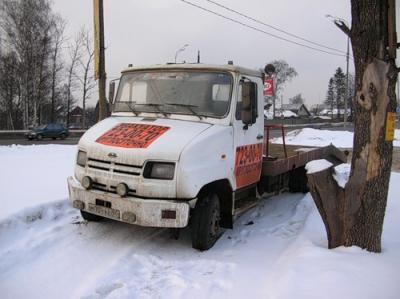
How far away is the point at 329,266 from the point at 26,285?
10.4ft

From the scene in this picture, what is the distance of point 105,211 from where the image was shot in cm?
525

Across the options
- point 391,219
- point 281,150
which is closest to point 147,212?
point 391,219

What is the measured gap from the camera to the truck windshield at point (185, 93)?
19.2ft

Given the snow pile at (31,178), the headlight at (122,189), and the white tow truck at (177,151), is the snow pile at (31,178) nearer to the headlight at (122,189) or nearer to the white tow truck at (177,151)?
the white tow truck at (177,151)

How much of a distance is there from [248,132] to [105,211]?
8.01 feet

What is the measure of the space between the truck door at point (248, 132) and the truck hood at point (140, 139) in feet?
2.01

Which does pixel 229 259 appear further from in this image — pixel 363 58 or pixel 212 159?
pixel 363 58

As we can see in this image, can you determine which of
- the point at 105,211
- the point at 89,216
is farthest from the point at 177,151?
the point at 89,216

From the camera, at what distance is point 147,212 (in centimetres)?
498

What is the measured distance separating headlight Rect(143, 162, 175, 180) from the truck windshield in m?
1.08

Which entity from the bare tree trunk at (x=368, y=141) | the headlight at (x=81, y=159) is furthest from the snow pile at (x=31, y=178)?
the bare tree trunk at (x=368, y=141)

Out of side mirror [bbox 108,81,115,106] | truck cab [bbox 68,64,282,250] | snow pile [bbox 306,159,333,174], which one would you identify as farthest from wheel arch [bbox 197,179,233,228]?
side mirror [bbox 108,81,115,106]

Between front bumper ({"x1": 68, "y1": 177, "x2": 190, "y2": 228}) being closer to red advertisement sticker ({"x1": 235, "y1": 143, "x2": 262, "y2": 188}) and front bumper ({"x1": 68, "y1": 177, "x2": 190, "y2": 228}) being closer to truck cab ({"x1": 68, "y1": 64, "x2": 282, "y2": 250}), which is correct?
truck cab ({"x1": 68, "y1": 64, "x2": 282, "y2": 250})

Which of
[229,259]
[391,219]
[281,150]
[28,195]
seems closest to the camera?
[229,259]
